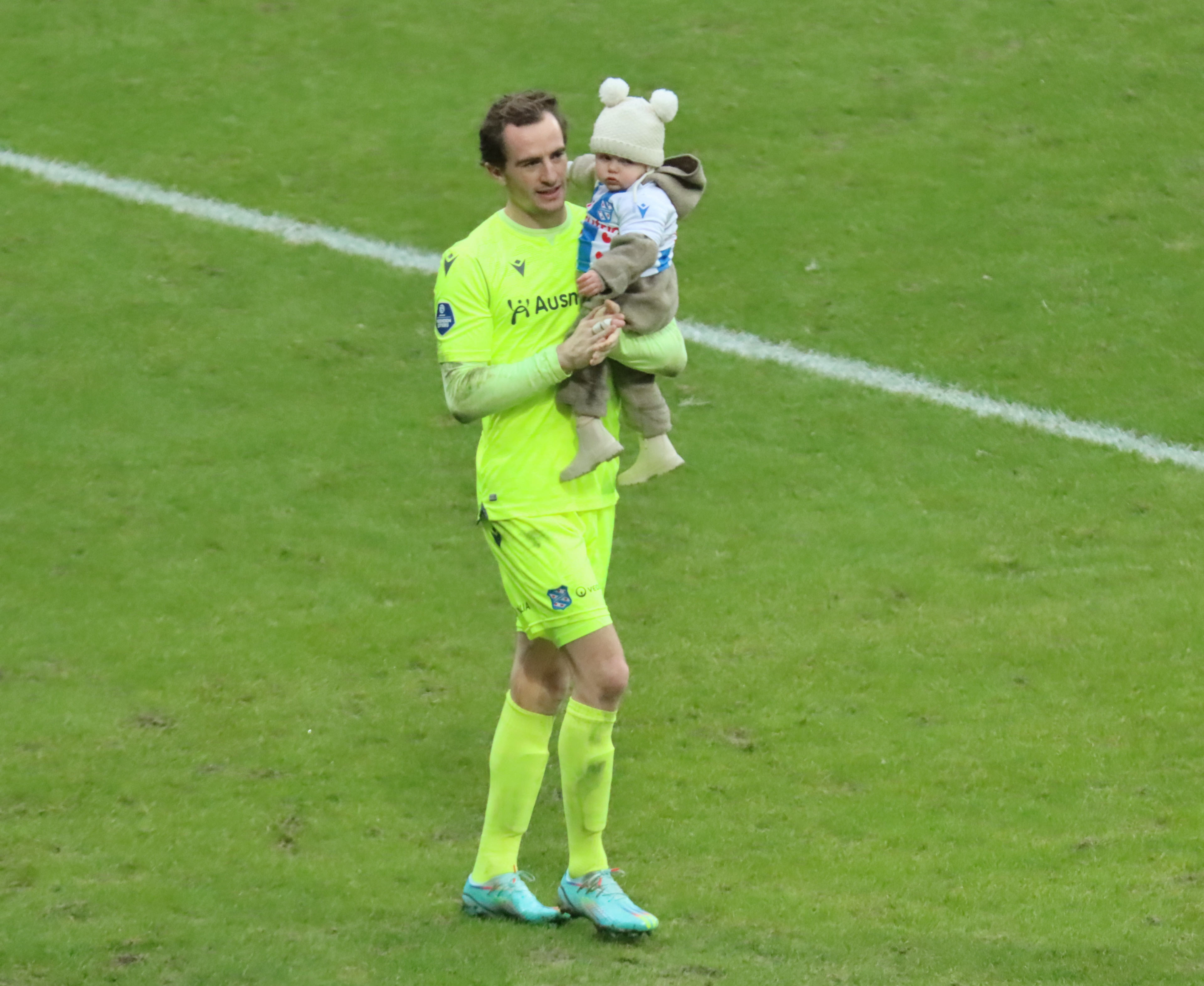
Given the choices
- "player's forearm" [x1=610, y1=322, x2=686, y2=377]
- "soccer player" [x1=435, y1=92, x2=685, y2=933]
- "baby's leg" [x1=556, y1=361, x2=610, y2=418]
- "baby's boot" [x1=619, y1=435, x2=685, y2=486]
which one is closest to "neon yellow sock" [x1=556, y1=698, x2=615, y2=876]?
"soccer player" [x1=435, y1=92, x2=685, y2=933]

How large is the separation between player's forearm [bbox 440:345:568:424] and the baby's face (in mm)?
520

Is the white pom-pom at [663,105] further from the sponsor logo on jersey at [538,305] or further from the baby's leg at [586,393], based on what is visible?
the baby's leg at [586,393]

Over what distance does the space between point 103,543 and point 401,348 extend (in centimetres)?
252

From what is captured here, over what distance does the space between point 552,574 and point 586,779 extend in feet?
2.03

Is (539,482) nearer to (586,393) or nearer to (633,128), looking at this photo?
(586,393)

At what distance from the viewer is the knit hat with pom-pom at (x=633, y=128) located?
17.4 ft

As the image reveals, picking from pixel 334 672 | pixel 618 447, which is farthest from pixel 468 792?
pixel 618 447

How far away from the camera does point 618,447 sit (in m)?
5.42

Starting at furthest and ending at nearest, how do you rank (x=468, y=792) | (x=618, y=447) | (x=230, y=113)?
(x=230, y=113) < (x=468, y=792) < (x=618, y=447)

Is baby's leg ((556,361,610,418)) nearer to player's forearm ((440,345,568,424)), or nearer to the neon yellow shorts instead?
player's forearm ((440,345,568,424))

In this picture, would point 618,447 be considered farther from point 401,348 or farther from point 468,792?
point 401,348

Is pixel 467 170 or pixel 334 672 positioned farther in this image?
pixel 467 170

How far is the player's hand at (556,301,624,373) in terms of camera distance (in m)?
5.11

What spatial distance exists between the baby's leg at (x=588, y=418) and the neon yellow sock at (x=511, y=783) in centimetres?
77
